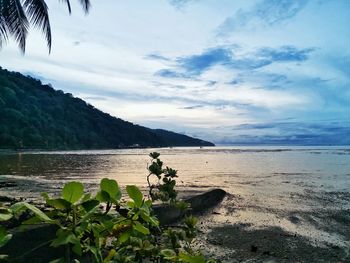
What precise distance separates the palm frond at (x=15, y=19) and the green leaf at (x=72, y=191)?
12.2 meters

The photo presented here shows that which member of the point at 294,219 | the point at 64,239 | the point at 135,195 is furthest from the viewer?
the point at 294,219

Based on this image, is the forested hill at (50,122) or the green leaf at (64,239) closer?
the green leaf at (64,239)

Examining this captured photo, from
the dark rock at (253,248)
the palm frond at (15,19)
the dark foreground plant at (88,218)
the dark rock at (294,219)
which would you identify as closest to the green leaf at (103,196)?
the dark foreground plant at (88,218)

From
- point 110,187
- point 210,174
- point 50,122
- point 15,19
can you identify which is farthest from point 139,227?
point 50,122

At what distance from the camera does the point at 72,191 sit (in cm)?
69

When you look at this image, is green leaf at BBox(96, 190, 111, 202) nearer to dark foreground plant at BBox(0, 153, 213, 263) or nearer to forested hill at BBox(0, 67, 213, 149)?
dark foreground plant at BBox(0, 153, 213, 263)

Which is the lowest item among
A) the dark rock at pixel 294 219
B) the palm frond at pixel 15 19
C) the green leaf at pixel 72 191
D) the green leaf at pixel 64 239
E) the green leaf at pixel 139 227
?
→ the dark rock at pixel 294 219

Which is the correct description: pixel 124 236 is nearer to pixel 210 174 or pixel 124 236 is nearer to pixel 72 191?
pixel 72 191

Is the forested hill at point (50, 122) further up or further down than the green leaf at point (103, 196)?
further up

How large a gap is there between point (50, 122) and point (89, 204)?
84.9 meters

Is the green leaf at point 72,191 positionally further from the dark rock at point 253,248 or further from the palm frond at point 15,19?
the palm frond at point 15,19

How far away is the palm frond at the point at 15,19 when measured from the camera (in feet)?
37.7

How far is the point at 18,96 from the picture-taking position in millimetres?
72125

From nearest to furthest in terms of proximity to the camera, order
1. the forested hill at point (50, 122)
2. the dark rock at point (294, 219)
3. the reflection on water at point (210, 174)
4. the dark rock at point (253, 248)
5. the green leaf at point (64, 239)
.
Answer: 1. the green leaf at point (64, 239)
2. the dark rock at point (253, 248)
3. the dark rock at point (294, 219)
4. the reflection on water at point (210, 174)
5. the forested hill at point (50, 122)
